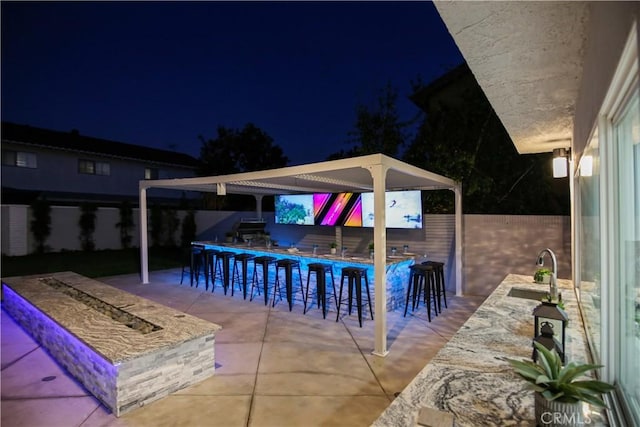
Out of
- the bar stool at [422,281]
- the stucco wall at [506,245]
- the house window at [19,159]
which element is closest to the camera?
the bar stool at [422,281]

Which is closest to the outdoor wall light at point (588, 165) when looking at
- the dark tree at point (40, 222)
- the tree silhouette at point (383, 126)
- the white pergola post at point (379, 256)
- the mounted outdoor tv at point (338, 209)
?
the white pergola post at point (379, 256)

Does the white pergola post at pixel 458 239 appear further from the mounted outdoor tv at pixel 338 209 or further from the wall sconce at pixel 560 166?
the mounted outdoor tv at pixel 338 209

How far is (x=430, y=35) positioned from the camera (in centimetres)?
1322

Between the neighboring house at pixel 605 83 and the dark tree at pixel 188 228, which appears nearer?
the neighboring house at pixel 605 83

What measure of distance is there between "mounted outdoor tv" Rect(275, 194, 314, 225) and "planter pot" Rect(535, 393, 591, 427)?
7094 millimetres

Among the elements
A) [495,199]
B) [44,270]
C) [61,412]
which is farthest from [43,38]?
[495,199]

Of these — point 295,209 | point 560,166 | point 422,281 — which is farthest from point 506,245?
point 295,209

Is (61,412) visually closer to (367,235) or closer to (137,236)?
(367,235)

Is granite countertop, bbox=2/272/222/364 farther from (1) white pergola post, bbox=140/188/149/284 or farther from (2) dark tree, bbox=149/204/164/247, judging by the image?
(2) dark tree, bbox=149/204/164/247

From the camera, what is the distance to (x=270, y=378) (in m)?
3.19

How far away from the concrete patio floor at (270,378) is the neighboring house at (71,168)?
9.68m

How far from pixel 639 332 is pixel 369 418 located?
1.95 metres

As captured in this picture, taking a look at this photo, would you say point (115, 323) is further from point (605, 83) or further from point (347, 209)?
point (347, 209)

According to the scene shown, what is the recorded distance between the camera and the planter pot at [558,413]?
0.97 meters
